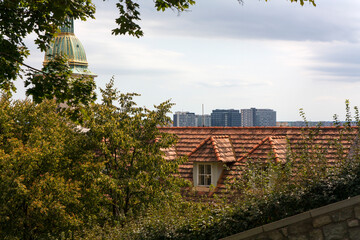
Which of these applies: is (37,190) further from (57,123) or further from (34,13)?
(34,13)

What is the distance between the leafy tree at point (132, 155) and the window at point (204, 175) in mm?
2322

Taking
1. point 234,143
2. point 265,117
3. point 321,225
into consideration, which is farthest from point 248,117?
point 321,225

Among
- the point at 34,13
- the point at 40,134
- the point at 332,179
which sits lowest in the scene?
the point at 332,179

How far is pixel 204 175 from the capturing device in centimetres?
2339

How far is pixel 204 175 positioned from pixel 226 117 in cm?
7991

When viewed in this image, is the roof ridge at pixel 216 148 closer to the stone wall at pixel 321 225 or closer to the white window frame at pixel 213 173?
the white window frame at pixel 213 173

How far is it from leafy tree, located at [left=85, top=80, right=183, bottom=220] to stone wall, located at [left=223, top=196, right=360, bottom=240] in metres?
10.4

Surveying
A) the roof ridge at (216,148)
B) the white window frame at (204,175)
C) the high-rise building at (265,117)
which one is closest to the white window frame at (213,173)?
the white window frame at (204,175)

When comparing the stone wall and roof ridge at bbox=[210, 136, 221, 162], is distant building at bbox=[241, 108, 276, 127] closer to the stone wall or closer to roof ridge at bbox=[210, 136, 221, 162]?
roof ridge at bbox=[210, 136, 221, 162]

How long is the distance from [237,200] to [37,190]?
10.8 metres

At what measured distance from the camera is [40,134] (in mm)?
22156

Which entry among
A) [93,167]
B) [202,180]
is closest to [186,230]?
[93,167]

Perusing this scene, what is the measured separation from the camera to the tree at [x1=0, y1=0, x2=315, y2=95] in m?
12.4

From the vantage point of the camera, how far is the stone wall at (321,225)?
357 inches
